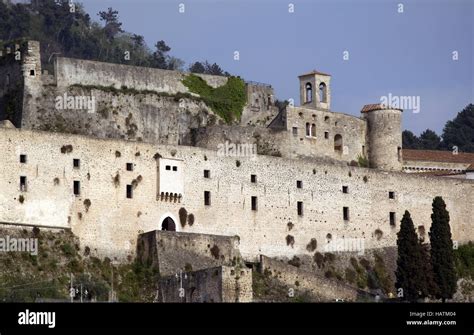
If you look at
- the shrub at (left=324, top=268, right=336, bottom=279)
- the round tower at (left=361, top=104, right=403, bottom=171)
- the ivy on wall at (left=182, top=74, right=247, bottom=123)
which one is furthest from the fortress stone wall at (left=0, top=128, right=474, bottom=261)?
the ivy on wall at (left=182, top=74, right=247, bottom=123)

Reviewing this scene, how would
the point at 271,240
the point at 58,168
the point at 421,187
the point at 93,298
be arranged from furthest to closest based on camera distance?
the point at 421,187, the point at 271,240, the point at 58,168, the point at 93,298

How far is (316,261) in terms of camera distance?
78062mm

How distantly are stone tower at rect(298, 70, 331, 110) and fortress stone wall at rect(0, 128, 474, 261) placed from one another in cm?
642

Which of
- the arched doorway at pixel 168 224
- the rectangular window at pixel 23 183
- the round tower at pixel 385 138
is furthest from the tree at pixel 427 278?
the rectangular window at pixel 23 183

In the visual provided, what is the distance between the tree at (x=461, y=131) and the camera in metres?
125

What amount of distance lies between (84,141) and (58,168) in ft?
6.12

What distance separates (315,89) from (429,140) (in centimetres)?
4100

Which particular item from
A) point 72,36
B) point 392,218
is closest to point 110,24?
point 72,36

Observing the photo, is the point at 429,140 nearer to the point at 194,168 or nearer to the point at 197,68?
the point at 197,68

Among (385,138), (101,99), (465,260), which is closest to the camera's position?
(101,99)

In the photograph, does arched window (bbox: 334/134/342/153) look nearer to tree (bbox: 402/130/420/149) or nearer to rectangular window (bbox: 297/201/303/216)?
rectangular window (bbox: 297/201/303/216)

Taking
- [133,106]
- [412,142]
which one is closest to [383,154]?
[133,106]

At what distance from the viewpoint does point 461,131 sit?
128000 mm
